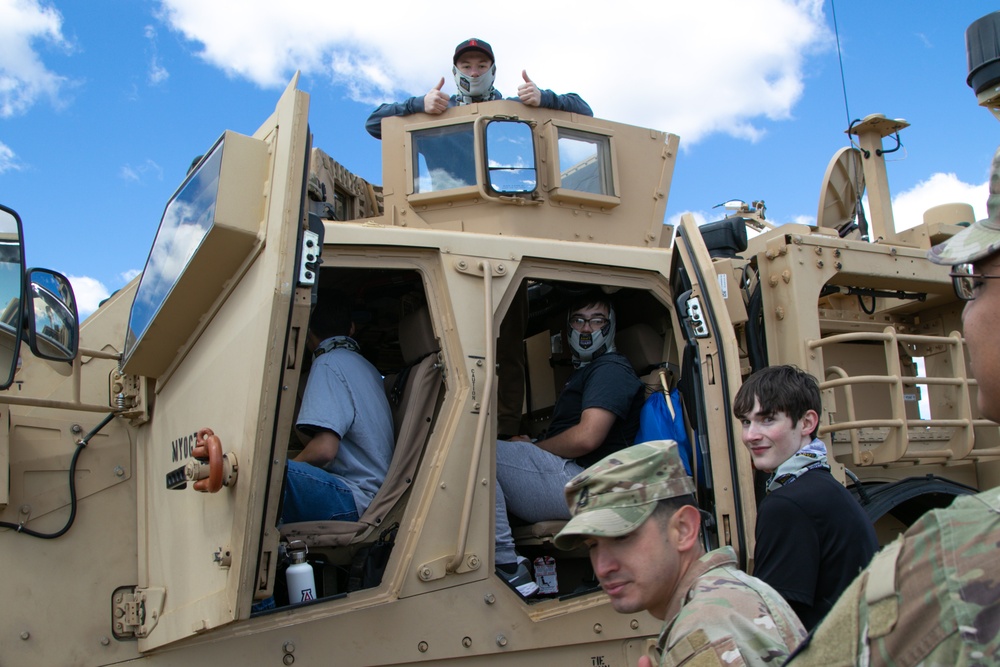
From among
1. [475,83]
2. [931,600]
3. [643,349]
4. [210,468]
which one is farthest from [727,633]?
[475,83]

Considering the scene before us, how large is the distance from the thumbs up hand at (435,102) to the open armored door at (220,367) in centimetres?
165

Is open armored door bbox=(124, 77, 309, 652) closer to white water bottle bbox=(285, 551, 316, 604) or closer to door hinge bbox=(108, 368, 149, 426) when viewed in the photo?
door hinge bbox=(108, 368, 149, 426)

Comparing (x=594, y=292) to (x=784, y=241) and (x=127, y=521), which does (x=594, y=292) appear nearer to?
(x=784, y=241)

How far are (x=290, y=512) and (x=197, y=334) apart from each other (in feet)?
2.28

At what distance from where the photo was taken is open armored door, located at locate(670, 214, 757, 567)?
361 centimetres

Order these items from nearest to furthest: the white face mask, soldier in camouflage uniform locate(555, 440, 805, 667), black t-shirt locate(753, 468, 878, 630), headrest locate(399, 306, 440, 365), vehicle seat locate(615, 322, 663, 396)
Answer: soldier in camouflage uniform locate(555, 440, 805, 667)
black t-shirt locate(753, 468, 878, 630)
headrest locate(399, 306, 440, 365)
vehicle seat locate(615, 322, 663, 396)
the white face mask

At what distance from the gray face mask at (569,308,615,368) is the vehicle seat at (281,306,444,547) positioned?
78 centimetres

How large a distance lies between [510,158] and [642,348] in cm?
112

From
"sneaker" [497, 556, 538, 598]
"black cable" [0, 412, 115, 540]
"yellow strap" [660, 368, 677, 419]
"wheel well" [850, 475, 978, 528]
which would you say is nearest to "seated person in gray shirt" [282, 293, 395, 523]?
"sneaker" [497, 556, 538, 598]

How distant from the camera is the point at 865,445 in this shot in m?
4.14

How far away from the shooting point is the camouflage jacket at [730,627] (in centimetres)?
149

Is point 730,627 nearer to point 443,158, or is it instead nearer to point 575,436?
point 575,436

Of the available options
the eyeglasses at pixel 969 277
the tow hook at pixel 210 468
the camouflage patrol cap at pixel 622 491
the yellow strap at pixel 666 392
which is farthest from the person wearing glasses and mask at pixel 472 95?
the eyeglasses at pixel 969 277

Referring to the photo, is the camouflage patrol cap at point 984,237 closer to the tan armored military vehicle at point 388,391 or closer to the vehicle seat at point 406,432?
the tan armored military vehicle at point 388,391
